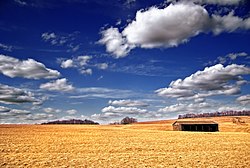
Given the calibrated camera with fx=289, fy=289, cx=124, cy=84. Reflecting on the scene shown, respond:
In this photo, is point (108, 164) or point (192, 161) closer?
point (108, 164)

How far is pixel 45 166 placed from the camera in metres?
22.8

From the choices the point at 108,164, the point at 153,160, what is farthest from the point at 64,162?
the point at 153,160

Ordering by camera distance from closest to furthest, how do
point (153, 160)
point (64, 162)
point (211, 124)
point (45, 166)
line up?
point (45, 166) < point (64, 162) < point (153, 160) < point (211, 124)

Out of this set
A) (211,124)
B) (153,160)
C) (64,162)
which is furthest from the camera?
(211,124)

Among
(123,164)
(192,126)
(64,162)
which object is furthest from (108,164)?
→ (192,126)

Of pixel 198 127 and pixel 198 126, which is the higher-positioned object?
pixel 198 126

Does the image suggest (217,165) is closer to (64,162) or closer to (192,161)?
(192,161)

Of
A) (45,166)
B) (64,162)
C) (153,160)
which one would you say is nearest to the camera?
(45,166)

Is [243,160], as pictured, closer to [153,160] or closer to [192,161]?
[192,161]

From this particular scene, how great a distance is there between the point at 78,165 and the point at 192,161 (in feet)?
33.4

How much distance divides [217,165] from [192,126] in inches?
2924

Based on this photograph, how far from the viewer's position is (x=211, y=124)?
96.4 meters

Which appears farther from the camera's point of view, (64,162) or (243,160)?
(243,160)

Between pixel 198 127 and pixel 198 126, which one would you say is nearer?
pixel 198 127
